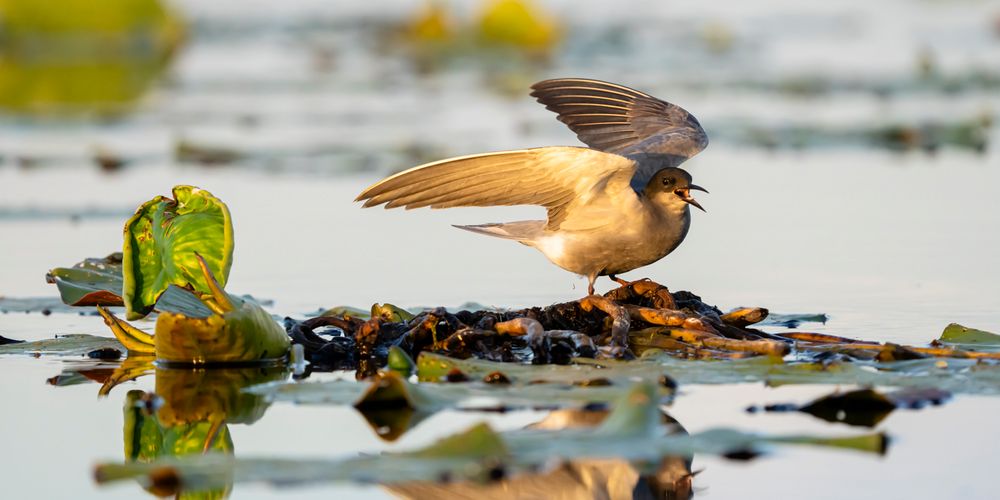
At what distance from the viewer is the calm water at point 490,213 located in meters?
5.70

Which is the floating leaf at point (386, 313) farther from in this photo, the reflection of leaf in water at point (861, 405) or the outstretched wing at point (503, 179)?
the reflection of leaf in water at point (861, 405)

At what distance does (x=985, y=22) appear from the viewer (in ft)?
90.5

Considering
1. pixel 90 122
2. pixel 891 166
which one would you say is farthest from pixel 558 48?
pixel 891 166

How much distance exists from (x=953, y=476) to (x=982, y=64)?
1660cm

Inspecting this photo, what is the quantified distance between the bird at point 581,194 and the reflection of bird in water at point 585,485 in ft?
6.84

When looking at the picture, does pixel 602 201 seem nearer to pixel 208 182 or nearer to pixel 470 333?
pixel 470 333

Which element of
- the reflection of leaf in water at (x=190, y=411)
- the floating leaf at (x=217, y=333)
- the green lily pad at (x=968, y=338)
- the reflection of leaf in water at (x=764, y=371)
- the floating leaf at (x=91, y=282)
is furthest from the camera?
the floating leaf at (x=91, y=282)

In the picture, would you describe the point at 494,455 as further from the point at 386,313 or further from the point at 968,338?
the point at 968,338

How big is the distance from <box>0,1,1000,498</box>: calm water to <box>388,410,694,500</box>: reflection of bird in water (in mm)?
97

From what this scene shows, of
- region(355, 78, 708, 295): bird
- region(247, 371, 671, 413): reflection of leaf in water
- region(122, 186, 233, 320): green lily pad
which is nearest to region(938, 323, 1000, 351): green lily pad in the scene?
region(355, 78, 708, 295): bird

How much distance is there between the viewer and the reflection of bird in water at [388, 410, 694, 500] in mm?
4691

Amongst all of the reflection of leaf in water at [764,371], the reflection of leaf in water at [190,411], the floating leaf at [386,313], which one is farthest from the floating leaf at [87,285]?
the reflection of leaf in water at [764,371]

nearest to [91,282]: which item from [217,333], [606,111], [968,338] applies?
[217,333]

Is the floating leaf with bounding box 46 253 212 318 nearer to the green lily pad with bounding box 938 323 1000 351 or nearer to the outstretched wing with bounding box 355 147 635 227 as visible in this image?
the outstretched wing with bounding box 355 147 635 227
